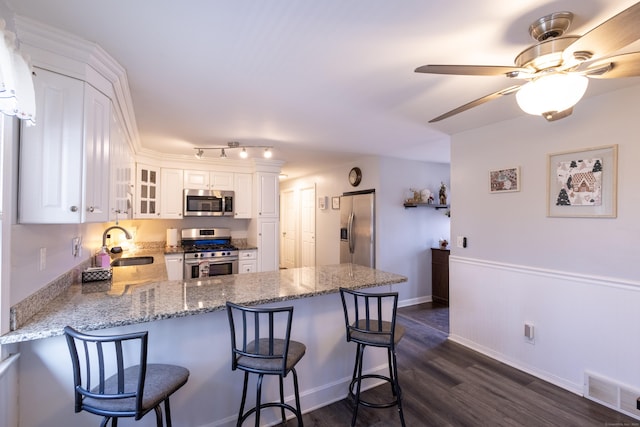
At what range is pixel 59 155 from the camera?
4.81 feet

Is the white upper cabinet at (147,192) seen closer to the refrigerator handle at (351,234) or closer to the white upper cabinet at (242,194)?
the white upper cabinet at (242,194)

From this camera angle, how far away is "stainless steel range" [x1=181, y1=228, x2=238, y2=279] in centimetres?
434

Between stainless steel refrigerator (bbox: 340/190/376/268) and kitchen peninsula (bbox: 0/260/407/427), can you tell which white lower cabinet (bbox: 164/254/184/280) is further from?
stainless steel refrigerator (bbox: 340/190/376/268)

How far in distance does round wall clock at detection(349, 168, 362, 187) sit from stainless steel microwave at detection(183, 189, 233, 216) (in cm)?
208

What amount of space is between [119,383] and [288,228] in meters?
6.20

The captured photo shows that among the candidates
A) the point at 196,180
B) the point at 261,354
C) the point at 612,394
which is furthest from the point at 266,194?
the point at 612,394

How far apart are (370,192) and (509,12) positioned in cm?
336

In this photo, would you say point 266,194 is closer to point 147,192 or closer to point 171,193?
point 171,193

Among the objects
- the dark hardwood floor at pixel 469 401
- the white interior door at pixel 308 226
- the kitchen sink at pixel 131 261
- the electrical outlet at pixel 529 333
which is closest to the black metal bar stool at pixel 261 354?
the dark hardwood floor at pixel 469 401

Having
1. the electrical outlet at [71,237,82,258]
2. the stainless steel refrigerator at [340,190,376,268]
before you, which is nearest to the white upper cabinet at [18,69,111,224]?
the electrical outlet at [71,237,82,258]

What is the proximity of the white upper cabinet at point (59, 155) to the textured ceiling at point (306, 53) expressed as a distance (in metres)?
0.32

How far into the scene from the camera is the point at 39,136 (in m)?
1.42

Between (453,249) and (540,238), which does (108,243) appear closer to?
(453,249)

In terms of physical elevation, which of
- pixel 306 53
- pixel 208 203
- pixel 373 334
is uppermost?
pixel 306 53
